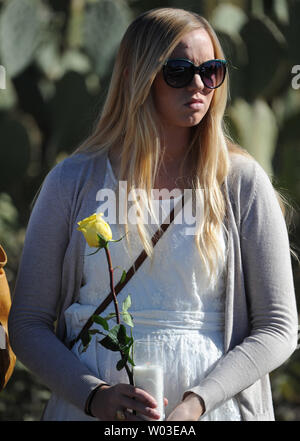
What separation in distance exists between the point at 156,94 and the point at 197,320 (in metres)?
0.56

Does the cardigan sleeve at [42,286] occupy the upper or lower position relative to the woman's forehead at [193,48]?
lower

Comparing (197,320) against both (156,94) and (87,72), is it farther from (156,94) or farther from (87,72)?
(87,72)

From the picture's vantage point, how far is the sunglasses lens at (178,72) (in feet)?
7.13

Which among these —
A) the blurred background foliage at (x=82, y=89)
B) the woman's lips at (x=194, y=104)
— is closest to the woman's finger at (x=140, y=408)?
the woman's lips at (x=194, y=104)

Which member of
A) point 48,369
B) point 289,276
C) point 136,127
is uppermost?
point 136,127

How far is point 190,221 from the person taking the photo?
2.20 meters

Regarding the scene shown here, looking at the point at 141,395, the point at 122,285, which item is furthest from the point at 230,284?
the point at 141,395

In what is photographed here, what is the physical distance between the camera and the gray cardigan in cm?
213

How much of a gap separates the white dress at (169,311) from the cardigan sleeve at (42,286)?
56 mm

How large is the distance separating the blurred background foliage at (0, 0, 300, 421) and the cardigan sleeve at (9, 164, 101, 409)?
213cm

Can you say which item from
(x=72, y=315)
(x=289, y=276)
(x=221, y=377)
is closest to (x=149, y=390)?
(x=221, y=377)

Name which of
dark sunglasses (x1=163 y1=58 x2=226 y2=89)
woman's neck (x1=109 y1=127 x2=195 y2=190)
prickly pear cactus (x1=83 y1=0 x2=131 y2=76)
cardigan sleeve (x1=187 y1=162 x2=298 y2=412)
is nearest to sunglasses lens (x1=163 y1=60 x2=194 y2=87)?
dark sunglasses (x1=163 y1=58 x2=226 y2=89)

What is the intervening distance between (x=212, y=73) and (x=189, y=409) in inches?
31.0

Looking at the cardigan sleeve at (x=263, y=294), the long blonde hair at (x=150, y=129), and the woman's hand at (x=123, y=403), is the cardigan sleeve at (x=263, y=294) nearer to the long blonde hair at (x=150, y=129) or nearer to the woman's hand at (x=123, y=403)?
the long blonde hair at (x=150, y=129)
